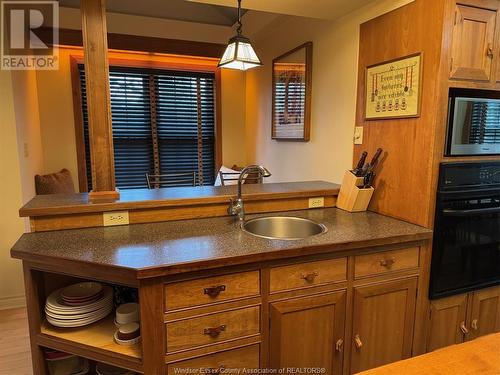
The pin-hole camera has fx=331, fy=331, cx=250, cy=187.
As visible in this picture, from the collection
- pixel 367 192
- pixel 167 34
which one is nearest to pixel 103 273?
pixel 367 192

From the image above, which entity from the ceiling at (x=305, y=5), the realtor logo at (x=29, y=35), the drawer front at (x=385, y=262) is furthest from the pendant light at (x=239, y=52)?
the realtor logo at (x=29, y=35)

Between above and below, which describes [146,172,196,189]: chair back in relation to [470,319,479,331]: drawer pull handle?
above

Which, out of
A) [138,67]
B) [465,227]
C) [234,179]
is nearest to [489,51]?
[465,227]

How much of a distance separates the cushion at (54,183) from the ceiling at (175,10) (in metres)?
1.70

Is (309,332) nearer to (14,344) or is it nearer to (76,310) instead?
(76,310)

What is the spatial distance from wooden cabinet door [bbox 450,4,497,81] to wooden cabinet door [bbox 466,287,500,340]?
1187 mm

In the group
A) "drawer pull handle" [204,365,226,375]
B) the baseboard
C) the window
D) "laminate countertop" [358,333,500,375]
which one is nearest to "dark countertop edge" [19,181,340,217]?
"drawer pull handle" [204,365,226,375]

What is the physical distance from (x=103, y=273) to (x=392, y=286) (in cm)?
133

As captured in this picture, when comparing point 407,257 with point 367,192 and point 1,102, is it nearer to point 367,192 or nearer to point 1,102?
point 367,192

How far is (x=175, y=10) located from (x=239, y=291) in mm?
3356

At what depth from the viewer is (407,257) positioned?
1663 millimetres

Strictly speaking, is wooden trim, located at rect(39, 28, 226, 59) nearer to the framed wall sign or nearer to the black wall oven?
the framed wall sign

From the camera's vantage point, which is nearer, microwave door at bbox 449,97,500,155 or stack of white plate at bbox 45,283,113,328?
stack of white plate at bbox 45,283,113,328

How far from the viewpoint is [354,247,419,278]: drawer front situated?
5.13 ft
